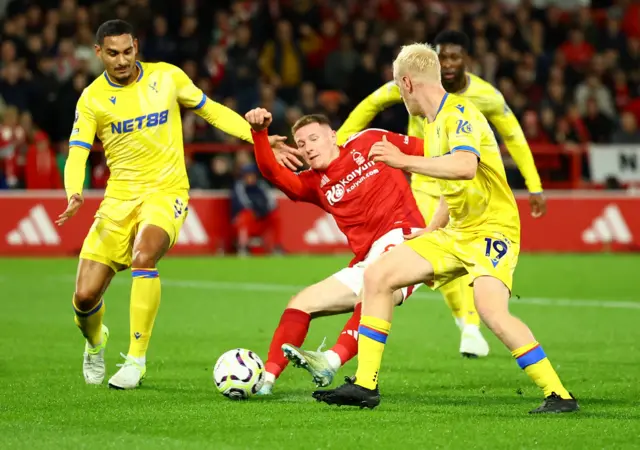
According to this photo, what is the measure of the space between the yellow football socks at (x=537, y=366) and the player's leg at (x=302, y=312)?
1.49 meters

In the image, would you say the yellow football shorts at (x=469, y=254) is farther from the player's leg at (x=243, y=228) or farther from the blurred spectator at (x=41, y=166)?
the blurred spectator at (x=41, y=166)

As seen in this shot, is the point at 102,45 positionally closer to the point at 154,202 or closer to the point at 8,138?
the point at 154,202

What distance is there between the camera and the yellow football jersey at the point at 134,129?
8.67 metres

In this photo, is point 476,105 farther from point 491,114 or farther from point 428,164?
point 428,164

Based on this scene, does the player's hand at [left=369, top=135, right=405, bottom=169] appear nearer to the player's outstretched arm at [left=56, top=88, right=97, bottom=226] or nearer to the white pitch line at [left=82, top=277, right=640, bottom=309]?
the player's outstretched arm at [left=56, top=88, right=97, bottom=226]

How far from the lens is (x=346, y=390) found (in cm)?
702

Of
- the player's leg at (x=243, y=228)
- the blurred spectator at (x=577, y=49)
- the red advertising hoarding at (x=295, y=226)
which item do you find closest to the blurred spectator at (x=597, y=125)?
the red advertising hoarding at (x=295, y=226)

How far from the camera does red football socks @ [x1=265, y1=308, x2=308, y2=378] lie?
26.0 feet

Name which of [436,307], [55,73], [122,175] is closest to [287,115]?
[55,73]

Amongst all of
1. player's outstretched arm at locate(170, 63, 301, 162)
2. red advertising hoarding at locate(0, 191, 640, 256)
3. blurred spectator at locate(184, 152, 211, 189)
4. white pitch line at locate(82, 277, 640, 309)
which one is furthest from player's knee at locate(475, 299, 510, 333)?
blurred spectator at locate(184, 152, 211, 189)

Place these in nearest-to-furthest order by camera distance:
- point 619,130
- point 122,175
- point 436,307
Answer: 1. point 122,175
2. point 436,307
3. point 619,130

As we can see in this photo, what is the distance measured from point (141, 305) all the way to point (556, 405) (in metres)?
2.94

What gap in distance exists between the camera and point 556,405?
273 inches

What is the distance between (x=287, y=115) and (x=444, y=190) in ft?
46.1
